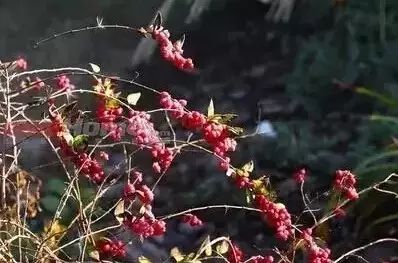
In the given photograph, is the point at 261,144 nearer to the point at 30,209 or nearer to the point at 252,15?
the point at 252,15

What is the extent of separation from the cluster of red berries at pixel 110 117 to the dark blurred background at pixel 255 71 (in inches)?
64.1

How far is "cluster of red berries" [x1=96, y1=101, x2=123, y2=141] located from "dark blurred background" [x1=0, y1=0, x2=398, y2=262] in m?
1.63

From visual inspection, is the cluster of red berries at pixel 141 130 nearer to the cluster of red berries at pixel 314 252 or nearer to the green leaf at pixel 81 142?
the green leaf at pixel 81 142

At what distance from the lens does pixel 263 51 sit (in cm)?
439

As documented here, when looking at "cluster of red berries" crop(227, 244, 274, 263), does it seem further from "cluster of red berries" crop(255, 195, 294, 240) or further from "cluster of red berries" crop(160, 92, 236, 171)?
"cluster of red berries" crop(160, 92, 236, 171)

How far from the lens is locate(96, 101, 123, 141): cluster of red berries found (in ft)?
7.56

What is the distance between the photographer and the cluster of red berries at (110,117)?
2305 millimetres

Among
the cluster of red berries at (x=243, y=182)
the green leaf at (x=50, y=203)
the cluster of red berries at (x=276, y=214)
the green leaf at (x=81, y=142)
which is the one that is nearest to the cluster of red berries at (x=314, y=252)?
the cluster of red berries at (x=276, y=214)

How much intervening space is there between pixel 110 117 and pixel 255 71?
2.13m

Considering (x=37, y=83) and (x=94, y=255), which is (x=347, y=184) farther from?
(x=37, y=83)

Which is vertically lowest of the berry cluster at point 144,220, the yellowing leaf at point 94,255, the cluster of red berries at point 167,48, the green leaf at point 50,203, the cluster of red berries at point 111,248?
the green leaf at point 50,203

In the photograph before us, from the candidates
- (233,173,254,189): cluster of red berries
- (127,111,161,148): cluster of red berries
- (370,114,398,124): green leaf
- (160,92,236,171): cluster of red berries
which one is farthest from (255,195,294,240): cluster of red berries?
(370,114,398,124): green leaf

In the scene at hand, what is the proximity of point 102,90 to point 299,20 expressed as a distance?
2.13m

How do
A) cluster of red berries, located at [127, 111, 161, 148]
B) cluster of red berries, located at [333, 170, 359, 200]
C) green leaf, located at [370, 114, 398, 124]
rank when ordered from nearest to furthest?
1. cluster of red berries, located at [127, 111, 161, 148]
2. cluster of red berries, located at [333, 170, 359, 200]
3. green leaf, located at [370, 114, 398, 124]
